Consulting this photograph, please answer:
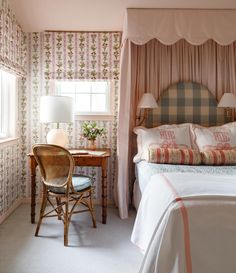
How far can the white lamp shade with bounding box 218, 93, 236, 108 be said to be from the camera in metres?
3.37

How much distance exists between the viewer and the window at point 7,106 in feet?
10.8

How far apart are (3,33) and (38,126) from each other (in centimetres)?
123

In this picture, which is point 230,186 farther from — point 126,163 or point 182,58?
point 182,58

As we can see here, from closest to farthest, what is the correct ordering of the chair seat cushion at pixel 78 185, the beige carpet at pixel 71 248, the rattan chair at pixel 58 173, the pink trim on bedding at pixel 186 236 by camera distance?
the pink trim on bedding at pixel 186 236
the beige carpet at pixel 71 248
the rattan chair at pixel 58 173
the chair seat cushion at pixel 78 185

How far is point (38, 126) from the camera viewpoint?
3.71 m

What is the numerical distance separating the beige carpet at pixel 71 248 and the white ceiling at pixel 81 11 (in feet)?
7.71

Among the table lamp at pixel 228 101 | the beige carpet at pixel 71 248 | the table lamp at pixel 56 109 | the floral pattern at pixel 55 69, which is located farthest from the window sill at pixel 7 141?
the table lamp at pixel 228 101

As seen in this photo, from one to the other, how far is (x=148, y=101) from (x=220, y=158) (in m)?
1.06

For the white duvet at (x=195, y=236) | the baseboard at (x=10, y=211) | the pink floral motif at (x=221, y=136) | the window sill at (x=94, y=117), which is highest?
the window sill at (x=94, y=117)

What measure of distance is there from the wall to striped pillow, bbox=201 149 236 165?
2189mm

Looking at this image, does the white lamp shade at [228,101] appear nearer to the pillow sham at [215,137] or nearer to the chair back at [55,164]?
the pillow sham at [215,137]

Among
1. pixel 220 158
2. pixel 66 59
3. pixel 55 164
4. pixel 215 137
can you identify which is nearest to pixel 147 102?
pixel 215 137

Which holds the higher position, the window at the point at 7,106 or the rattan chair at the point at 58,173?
the window at the point at 7,106

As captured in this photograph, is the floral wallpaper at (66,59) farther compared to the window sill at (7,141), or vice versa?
the floral wallpaper at (66,59)
